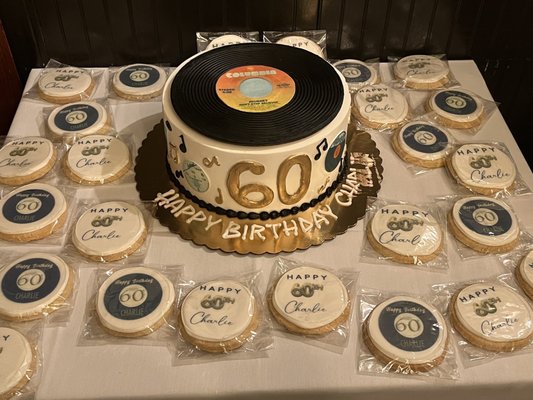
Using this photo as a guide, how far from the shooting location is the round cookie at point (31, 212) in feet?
3.65

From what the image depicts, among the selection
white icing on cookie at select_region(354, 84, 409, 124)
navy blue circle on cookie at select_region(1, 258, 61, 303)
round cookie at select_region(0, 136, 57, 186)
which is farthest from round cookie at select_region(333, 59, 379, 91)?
navy blue circle on cookie at select_region(1, 258, 61, 303)

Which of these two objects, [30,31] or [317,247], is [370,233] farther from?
[30,31]

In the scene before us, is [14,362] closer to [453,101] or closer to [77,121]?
[77,121]

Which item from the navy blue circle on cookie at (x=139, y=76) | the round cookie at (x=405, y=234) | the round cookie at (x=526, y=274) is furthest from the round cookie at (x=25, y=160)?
the round cookie at (x=526, y=274)

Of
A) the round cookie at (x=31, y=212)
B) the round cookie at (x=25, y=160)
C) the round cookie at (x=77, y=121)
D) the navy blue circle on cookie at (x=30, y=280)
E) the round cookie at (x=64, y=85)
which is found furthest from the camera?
the round cookie at (x=64, y=85)

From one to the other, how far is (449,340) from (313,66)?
23.5 inches

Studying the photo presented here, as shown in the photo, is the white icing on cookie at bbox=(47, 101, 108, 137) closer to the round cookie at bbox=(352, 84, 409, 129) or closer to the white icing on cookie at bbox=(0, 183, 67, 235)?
the white icing on cookie at bbox=(0, 183, 67, 235)

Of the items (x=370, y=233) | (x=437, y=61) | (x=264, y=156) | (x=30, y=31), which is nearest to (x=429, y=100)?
(x=437, y=61)

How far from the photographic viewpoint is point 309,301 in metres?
1.00

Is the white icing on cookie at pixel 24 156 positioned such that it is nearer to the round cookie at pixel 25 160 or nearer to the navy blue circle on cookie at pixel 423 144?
the round cookie at pixel 25 160

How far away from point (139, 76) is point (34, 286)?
644 millimetres

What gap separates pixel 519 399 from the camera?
3.18 feet

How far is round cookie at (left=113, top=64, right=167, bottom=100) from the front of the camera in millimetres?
1432

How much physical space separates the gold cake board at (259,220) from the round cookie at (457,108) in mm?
216
